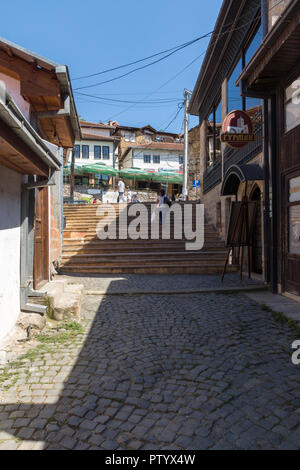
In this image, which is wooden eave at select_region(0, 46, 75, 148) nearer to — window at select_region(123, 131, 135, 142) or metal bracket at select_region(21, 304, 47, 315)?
metal bracket at select_region(21, 304, 47, 315)

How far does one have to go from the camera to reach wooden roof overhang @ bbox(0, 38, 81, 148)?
207 inches

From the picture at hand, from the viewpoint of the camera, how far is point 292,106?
6398 millimetres

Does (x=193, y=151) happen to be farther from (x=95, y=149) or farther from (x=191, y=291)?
(x=191, y=291)

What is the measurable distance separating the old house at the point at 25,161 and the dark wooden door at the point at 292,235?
14.4 feet

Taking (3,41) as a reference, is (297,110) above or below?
below

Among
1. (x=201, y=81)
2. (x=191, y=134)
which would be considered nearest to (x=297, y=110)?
(x=201, y=81)

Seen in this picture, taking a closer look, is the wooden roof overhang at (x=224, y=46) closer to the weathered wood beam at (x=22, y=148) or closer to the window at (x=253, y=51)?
the window at (x=253, y=51)

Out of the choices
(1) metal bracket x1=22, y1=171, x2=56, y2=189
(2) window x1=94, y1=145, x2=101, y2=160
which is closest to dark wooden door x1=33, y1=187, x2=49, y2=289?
(1) metal bracket x1=22, y1=171, x2=56, y2=189

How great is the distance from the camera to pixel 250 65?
6.54 m

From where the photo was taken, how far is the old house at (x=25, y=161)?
3.43 metres

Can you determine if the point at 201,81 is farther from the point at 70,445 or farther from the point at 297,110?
the point at 70,445

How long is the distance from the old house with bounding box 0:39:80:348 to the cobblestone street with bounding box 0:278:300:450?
1.03 meters

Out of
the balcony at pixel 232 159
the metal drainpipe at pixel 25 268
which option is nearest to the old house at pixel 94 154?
the balcony at pixel 232 159

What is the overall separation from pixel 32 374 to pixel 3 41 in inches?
189
